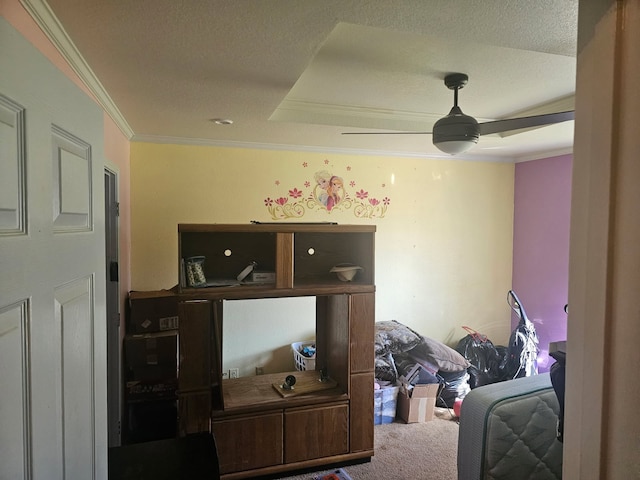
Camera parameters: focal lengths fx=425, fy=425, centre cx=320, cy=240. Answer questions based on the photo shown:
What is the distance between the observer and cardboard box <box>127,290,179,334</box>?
3.16m

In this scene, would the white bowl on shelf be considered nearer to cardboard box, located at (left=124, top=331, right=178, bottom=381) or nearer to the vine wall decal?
the vine wall decal

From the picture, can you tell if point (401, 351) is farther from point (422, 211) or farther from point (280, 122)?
point (280, 122)

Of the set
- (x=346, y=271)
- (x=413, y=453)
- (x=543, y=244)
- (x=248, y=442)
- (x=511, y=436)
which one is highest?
(x=543, y=244)

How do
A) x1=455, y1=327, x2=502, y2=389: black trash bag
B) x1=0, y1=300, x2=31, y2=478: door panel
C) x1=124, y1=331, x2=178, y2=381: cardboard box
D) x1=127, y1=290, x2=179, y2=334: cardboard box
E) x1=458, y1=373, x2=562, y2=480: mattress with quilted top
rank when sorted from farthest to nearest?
x1=455, y1=327, x2=502, y2=389: black trash bag → x1=127, y1=290, x2=179, y2=334: cardboard box → x1=124, y1=331, x2=178, y2=381: cardboard box → x1=458, y1=373, x2=562, y2=480: mattress with quilted top → x1=0, y1=300, x2=31, y2=478: door panel

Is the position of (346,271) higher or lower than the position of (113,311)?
higher

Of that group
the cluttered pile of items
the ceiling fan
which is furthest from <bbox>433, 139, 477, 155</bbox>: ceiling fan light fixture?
the cluttered pile of items

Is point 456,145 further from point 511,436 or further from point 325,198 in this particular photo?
point 325,198

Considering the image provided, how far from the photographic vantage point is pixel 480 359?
4.16 meters

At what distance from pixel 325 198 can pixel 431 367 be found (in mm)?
1774

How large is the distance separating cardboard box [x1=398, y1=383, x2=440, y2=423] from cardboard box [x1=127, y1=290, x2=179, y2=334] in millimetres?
1961

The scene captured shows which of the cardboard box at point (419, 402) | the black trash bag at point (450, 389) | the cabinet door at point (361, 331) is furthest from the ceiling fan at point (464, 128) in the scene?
the black trash bag at point (450, 389)

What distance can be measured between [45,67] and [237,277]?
2000 mm

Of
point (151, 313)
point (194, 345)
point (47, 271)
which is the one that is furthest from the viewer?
point (151, 313)

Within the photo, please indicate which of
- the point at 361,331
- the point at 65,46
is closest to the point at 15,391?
the point at 65,46
